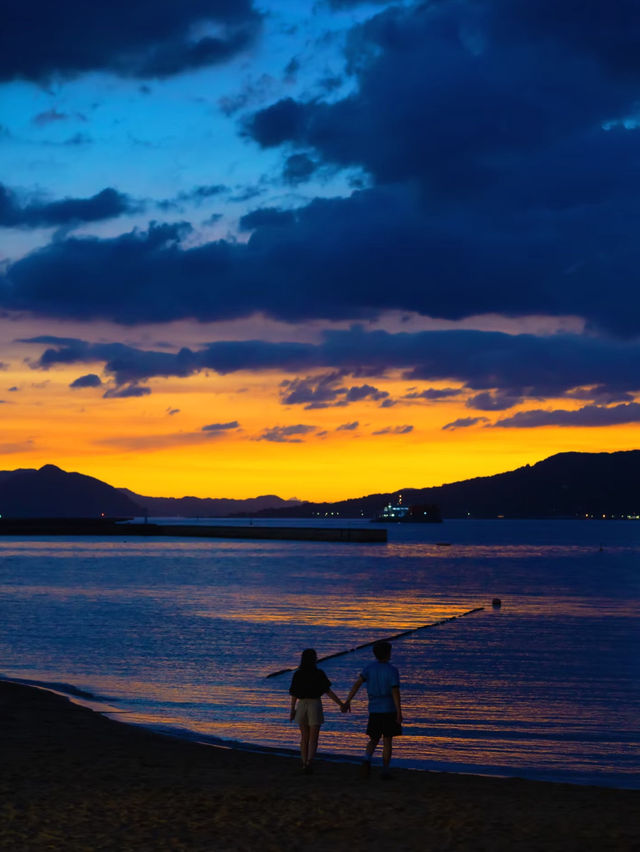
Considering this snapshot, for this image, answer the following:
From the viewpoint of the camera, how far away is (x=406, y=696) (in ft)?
91.8

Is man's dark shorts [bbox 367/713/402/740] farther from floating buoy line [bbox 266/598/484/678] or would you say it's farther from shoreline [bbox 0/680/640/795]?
floating buoy line [bbox 266/598/484/678]

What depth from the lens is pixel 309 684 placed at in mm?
14812

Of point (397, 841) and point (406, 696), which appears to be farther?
point (406, 696)

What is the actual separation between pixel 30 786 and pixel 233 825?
12.2 feet

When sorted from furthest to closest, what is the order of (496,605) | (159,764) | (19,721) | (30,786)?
1. (496,605)
2. (19,721)
3. (159,764)
4. (30,786)

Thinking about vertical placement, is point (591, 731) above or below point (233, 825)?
below

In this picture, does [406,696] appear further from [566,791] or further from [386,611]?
[386,611]

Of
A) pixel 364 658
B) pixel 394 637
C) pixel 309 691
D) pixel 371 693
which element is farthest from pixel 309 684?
pixel 394 637

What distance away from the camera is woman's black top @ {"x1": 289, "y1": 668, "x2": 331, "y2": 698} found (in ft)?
48.4

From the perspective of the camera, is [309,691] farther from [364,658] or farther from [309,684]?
[364,658]

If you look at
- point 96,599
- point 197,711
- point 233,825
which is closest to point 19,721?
point 197,711

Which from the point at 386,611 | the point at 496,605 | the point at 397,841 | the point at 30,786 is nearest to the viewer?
the point at 397,841

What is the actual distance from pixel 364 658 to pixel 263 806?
22019mm

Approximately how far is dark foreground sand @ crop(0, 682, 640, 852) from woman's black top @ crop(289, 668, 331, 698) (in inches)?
55.1
